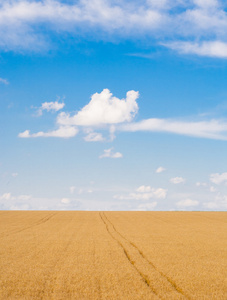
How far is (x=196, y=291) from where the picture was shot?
12.8 metres

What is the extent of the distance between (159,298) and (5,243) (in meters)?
16.9

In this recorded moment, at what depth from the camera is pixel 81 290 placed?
1276cm

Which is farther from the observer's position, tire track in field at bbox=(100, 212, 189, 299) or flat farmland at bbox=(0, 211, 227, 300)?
flat farmland at bbox=(0, 211, 227, 300)

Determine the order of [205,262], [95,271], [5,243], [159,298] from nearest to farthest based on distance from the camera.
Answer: [159,298] < [95,271] < [205,262] < [5,243]

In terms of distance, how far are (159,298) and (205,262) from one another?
7.61m

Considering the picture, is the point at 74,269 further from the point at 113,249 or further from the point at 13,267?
the point at 113,249

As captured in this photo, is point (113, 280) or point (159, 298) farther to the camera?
point (113, 280)

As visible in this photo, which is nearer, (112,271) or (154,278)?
(154,278)

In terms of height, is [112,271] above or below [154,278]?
above

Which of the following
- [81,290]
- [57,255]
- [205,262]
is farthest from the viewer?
[57,255]

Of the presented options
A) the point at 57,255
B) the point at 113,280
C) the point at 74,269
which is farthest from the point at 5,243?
the point at 113,280

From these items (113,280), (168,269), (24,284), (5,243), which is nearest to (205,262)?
(168,269)

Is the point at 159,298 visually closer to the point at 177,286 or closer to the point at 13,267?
the point at 177,286

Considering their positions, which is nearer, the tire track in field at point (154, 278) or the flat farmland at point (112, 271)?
the tire track in field at point (154, 278)
